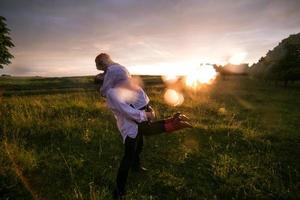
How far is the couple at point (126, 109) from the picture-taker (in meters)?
4.56

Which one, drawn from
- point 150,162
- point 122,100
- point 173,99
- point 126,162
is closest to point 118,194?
point 126,162

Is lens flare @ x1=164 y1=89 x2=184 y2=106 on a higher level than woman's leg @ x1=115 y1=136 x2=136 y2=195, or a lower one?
lower

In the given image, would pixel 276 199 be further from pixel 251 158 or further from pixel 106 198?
pixel 106 198

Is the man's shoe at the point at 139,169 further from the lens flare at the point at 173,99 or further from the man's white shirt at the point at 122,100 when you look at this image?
the lens flare at the point at 173,99

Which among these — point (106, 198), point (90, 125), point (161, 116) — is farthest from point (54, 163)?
point (161, 116)

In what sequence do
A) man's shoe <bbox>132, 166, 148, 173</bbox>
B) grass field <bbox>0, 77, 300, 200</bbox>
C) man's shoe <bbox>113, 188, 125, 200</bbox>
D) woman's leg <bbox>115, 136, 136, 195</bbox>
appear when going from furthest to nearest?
man's shoe <bbox>132, 166, 148, 173</bbox> → grass field <bbox>0, 77, 300, 200</bbox> → man's shoe <bbox>113, 188, 125, 200</bbox> → woman's leg <bbox>115, 136, 136, 195</bbox>

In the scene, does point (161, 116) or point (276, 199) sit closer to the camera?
point (276, 199)

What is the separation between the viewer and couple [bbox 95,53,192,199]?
456 centimetres

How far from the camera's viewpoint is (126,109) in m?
4.49

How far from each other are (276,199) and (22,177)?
488 cm

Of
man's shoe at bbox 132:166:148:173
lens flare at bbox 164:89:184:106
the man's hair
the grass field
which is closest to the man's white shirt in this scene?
the man's hair

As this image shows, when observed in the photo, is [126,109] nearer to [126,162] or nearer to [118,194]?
[126,162]

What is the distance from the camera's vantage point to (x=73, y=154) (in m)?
7.10

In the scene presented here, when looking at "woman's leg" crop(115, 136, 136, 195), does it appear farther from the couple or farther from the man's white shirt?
the man's white shirt
